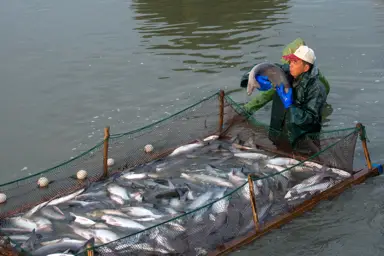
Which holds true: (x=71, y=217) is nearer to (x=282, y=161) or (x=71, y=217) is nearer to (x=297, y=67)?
(x=282, y=161)

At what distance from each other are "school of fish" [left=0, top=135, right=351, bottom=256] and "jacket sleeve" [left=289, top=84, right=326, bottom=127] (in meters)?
0.62

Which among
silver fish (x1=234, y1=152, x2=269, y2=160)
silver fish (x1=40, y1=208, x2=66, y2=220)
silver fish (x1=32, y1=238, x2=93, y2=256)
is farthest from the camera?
silver fish (x1=234, y1=152, x2=269, y2=160)

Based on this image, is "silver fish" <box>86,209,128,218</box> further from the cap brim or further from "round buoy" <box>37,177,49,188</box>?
the cap brim

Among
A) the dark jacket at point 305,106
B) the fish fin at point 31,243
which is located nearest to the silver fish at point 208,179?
the dark jacket at point 305,106

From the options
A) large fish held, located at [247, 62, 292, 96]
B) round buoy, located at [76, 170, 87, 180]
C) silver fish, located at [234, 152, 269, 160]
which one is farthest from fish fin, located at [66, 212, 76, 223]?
large fish held, located at [247, 62, 292, 96]

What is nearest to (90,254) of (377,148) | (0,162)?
(0,162)

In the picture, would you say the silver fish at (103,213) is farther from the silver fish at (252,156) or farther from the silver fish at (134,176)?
the silver fish at (252,156)

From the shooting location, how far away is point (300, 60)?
8062mm

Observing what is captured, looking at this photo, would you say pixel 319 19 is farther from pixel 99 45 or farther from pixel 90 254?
pixel 90 254

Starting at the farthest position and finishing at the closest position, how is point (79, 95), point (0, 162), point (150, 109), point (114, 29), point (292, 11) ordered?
point (292, 11)
point (114, 29)
point (79, 95)
point (150, 109)
point (0, 162)

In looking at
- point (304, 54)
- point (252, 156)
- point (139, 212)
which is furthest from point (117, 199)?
point (304, 54)

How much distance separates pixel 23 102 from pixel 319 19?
10144 millimetres

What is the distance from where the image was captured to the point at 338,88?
482 inches

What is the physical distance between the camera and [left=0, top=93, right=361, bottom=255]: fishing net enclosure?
20.5 feet
